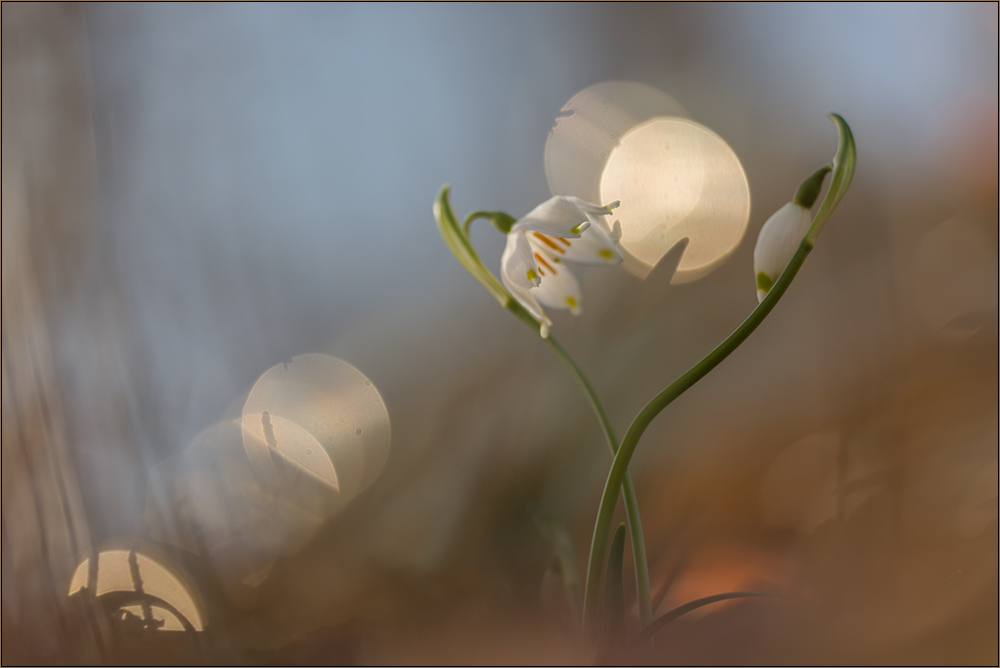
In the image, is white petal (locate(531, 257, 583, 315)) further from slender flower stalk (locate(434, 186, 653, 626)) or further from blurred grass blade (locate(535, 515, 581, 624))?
blurred grass blade (locate(535, 515, 581, 624))

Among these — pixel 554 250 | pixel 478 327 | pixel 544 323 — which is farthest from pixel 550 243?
pixel 478 327

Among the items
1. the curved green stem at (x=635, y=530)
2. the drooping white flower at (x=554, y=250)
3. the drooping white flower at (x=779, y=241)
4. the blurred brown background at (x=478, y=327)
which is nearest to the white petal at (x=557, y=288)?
the drooping white flower at (x=554, y=250)

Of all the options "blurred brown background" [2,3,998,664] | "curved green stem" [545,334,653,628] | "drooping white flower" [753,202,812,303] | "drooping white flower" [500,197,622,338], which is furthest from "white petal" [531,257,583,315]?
"blurred brown background" [2,3,998,664]

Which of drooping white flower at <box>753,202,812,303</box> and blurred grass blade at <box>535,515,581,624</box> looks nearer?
drooping white flower at <box>753,202,812,303</box>

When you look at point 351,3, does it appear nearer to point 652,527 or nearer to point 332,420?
point 332,420

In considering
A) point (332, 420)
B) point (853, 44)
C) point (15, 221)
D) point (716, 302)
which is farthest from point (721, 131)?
point (15, 221)

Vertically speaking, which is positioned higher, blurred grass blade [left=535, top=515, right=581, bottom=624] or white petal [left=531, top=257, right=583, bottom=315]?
white petal [left=531, top=257, right=583, bottom=315]

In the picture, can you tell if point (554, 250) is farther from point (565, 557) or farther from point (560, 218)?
point (565, 557)

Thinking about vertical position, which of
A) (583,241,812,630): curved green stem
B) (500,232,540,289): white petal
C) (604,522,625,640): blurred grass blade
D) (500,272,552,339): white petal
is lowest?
(604,522,625,640): blurred grass blade
